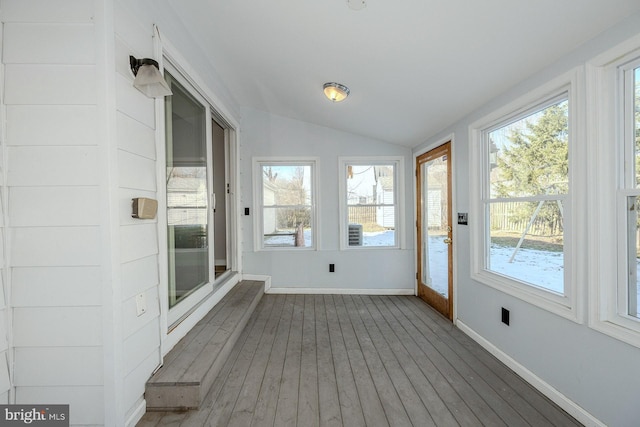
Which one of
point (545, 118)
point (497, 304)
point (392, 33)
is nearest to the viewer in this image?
point (392, 33)

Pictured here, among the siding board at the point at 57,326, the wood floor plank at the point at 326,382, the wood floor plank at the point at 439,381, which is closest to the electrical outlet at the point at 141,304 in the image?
the siding board at the point at 57,326

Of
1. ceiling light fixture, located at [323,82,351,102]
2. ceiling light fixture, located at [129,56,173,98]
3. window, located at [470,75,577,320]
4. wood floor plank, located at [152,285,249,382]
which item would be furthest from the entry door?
ceiling light fixture, located at [129,56,173,98]

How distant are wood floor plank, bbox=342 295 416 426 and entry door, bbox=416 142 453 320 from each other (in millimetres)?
Result: 1094

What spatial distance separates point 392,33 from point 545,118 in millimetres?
1238

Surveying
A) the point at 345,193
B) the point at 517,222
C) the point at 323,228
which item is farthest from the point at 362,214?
the point at 517,222

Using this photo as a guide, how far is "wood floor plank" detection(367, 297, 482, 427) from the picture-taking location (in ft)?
5.35

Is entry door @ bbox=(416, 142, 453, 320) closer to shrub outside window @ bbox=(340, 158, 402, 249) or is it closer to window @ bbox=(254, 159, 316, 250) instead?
shrub outside window @ bbox=(340, 158, 402, 249)

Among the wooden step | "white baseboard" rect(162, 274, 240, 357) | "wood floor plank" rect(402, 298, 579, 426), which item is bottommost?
"wood floor plank" rect(402, 298, 579, 426)

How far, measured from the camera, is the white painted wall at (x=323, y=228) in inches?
159

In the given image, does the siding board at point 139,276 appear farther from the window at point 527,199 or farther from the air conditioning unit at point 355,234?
the air conditioning unit at point 355,234

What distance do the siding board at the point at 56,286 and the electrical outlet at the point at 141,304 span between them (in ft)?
0.67

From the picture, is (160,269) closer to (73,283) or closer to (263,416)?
(73,283)

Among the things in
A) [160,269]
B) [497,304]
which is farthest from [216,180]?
[497,304]

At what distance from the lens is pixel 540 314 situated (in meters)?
1.88
